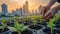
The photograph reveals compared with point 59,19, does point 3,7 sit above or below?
above

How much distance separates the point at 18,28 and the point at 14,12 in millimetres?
1369

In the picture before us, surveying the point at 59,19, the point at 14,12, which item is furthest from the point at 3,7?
the point at 59,19

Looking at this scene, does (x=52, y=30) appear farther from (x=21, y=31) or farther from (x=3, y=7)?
(x=3, y=7)

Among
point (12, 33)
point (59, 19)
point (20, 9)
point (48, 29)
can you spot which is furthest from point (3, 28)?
point (20, 9)

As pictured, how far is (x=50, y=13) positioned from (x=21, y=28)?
0.24 meters

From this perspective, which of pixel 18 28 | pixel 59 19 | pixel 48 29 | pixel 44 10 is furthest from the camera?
pixel 59 19

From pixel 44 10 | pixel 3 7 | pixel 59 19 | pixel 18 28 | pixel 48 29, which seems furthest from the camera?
pixel 3 7

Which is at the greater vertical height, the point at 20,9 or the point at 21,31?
the point at 20,9

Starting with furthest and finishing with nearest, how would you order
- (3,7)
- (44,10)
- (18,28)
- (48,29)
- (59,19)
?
(3,7) → (59,19) → (44,10) → (48,29) → (18,28)

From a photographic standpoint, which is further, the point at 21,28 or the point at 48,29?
the point at 48,29

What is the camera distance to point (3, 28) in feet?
2.94

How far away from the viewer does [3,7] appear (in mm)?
1951

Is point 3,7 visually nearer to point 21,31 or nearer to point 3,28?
point 3,28

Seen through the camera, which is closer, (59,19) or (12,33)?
(12,33)
